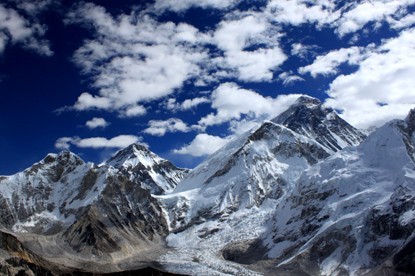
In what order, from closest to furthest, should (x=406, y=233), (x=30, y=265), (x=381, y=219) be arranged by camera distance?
(x=30, y=265), (x=406, y=233), (x=381, y=219)

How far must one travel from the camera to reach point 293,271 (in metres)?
192

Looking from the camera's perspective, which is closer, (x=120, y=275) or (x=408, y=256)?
(x=120, y=275)

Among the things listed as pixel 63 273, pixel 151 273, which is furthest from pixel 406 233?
pixel 63 273

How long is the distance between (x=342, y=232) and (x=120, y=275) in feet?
306

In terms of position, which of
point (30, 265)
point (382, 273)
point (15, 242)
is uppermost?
point (15, 242)

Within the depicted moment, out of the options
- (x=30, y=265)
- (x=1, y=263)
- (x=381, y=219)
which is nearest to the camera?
(x=1, y=263)

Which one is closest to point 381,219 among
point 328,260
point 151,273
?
point 328,260

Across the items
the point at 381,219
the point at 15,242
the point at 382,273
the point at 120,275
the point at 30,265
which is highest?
the point at 15,242

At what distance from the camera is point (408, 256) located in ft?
507

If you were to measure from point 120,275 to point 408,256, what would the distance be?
7465cm

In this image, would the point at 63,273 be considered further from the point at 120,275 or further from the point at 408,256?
the point at 408,256

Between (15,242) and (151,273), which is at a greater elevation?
(15,242)

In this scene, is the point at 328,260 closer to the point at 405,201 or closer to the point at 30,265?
the point at 405,201

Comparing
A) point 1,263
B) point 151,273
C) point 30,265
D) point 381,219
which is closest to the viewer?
point 151,273
